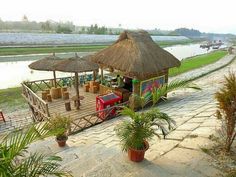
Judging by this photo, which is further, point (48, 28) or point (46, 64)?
point (48, 28)

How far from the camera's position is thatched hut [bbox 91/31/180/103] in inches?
413

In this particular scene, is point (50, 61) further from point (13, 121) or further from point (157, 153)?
point (157, 153)

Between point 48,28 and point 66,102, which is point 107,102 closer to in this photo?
point 66,102

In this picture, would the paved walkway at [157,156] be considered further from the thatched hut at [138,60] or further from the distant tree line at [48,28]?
the distant tree line at [48,28]

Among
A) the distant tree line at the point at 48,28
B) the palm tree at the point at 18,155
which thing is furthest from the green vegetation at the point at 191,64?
the distant tree line at the point at 48,28

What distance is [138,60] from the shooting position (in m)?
10.5

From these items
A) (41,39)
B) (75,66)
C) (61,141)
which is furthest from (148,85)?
(41,39)

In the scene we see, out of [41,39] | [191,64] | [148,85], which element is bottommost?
[191,64]

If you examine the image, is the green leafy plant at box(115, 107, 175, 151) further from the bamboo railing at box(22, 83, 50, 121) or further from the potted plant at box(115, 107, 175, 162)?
the bamboo railing at box(22, 83, 50, 121)

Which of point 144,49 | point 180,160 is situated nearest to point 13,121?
point 144,49

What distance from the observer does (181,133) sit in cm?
618

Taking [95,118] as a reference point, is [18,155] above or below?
above

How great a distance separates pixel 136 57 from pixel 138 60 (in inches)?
8.9

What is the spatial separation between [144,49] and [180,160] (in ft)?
24.8
